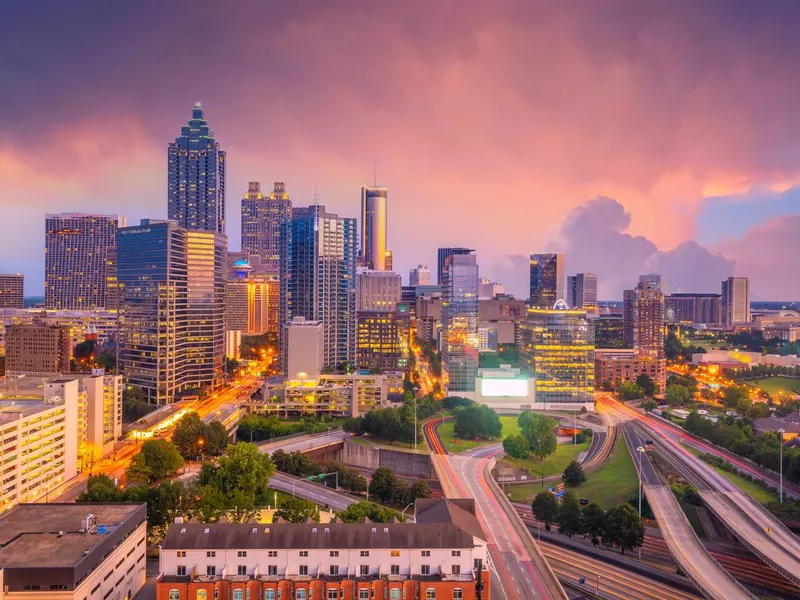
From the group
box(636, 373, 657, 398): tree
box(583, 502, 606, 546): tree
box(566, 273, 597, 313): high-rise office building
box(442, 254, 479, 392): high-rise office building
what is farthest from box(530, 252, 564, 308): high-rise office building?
box(583, 502, 606, 546): tree

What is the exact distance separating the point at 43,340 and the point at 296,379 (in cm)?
4017

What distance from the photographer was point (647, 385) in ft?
290

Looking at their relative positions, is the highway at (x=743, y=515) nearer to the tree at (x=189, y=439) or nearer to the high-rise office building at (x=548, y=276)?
the tree at (x=189, y=439)

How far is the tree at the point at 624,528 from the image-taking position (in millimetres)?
37750

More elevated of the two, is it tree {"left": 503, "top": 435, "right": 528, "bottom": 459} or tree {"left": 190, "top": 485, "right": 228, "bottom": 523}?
tree {"left": 190, "top": 485, "right": 228, "bottom": 523}

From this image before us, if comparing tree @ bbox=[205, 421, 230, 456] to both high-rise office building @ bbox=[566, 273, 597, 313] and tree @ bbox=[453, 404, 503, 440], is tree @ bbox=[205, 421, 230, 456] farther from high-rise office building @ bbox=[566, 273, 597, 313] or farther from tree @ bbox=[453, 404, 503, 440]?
high-rise office building @ bbox=[566, 273, 597, 313]

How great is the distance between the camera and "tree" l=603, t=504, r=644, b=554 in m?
37.8

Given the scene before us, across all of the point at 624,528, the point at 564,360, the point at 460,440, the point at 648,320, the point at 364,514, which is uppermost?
the point at 648,320

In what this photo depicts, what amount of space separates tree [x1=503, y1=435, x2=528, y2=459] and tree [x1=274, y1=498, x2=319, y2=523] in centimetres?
2424

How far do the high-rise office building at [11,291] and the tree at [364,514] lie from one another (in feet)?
550

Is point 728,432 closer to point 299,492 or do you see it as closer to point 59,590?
point 299,492

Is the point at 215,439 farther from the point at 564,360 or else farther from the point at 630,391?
the point at 630,391

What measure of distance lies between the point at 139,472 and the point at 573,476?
109ft

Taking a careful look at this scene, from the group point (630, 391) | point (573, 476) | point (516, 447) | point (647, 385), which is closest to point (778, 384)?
point (647, 385)
